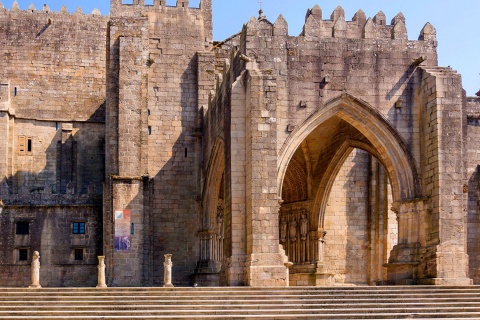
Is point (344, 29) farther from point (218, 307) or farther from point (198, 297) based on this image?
point (218, 307)

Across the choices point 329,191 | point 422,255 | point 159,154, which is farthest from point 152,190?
point 422,255

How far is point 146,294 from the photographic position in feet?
71.5

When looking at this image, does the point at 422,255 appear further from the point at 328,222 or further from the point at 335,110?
the point at 328,222

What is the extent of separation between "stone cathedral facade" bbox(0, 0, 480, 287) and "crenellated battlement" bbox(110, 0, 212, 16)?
0.05 meters

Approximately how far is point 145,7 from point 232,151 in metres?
11.4

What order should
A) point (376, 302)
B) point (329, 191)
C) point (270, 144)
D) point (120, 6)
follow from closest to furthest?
point (376, 302) < point (270, 144) < point (329, 191) < point (120, 6)

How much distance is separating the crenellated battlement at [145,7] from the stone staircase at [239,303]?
15.3 meters

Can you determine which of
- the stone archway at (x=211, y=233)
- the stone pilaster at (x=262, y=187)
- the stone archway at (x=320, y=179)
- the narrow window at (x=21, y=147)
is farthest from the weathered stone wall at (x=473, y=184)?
the narrow window at (x=21, y=147)

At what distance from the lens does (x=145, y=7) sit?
1367 inches

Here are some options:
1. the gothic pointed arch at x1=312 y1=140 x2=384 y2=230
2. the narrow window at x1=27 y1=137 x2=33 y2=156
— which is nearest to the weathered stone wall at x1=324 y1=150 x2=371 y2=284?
the gothic pointed arch at x1=312 y1=140 x2=384 y2=230

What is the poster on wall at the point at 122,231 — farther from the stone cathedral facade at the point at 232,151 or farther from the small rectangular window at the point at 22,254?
the small rectangular window at the point at 22,254

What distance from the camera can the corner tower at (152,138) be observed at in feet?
103

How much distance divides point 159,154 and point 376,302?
13.8 metres

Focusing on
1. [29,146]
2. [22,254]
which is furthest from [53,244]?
[29,146]
